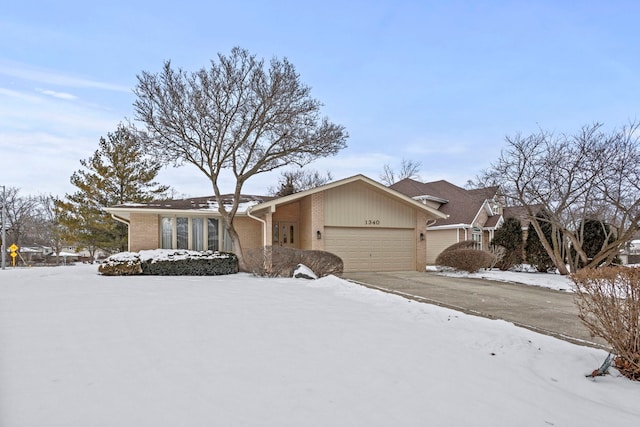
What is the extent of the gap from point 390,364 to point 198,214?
14.0 metres

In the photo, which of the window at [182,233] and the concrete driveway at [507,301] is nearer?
the concrete driveway at [507,301]

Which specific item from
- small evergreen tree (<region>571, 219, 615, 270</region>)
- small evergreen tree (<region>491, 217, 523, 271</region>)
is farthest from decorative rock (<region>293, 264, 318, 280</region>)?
small evergreen tree (<region>571, 219, 615, 270</region>)

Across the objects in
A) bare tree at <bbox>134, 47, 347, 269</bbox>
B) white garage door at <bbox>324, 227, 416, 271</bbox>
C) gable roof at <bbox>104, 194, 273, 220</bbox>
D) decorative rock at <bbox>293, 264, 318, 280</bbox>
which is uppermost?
bare tree at <bbox>134, 47, 347, 269</bbox>

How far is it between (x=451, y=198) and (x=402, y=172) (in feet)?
50.9

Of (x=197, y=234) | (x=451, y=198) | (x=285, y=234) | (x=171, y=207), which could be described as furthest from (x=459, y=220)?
(x=171, y=207)

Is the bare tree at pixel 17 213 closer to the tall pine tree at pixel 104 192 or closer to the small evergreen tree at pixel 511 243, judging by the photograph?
the tall pine tree at pixel 104 192

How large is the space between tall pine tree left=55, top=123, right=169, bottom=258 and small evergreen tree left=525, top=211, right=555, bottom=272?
23.5 metres

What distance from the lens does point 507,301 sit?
909 centimetres

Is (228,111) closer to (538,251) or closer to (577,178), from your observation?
(577,178)

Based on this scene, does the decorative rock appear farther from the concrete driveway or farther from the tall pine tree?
the tall pine tree

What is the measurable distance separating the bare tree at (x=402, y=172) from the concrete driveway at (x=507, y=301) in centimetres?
2972

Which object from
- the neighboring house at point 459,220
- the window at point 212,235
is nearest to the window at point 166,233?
the window at point 212,235

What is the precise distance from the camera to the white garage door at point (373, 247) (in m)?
15.9

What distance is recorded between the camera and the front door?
17500 mm
